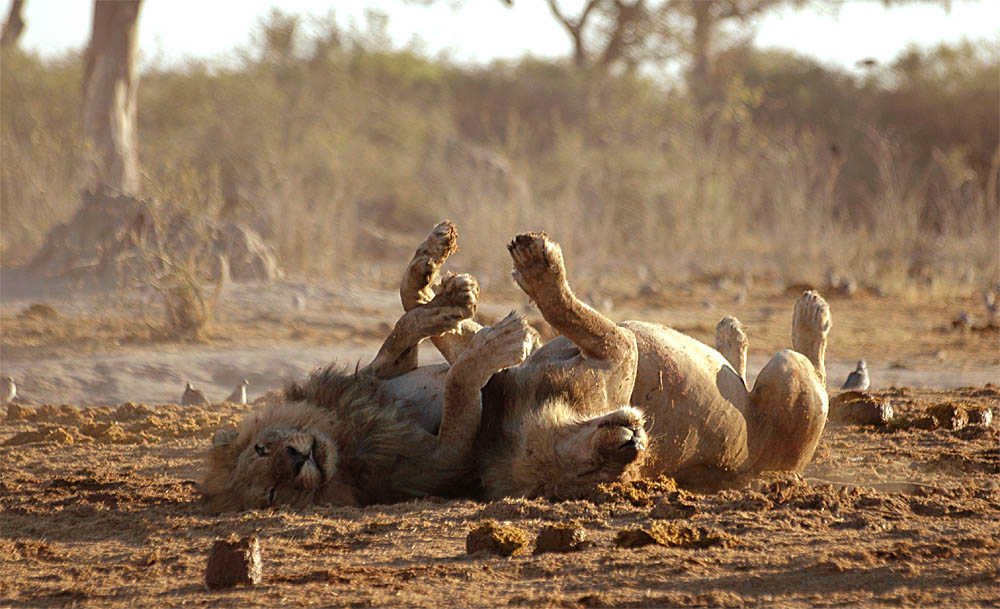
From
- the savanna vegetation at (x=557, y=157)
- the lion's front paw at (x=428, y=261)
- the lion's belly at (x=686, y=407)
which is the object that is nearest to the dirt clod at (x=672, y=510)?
the lion's belly at (x=686, y=407)

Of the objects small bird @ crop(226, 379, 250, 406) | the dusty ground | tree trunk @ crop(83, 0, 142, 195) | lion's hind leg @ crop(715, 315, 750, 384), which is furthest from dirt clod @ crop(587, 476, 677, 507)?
tree trunk @ crop(83, 0, 142, 195)

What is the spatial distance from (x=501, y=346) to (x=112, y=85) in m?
10.5

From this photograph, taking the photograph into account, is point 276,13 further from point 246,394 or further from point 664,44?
point 246,394

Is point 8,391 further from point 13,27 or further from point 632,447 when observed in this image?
point 13,27

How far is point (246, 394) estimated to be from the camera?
7.32 metres

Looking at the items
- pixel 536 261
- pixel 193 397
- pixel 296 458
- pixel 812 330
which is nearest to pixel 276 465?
pixel 296 458

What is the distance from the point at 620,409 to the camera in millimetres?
3961

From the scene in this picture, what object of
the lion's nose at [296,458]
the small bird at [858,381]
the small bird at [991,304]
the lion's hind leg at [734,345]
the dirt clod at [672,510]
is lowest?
the dirt clod at [672,510]

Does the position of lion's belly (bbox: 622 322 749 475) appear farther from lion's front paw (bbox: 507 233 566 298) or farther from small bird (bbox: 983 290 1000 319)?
small bird (bbox: 983 290 1000 319)

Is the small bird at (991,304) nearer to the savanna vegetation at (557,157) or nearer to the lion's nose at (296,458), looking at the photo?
the savanna vegetation at (557,157)

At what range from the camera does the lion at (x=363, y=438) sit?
4.11m

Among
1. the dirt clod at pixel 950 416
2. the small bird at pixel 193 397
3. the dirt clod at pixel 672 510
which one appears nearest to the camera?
the dirt clod at pixel 672 510

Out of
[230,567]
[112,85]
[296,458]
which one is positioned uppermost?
[112,85]

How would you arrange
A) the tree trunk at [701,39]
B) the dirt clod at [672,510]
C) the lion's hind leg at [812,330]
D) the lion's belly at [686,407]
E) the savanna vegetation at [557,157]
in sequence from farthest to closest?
the tree trunk at [701,39]
the savanna vegetation at [557,157]
the lion's hind leg at [812,330]
the lion's belly at [686,407]
the dirt clod at [672,510]
